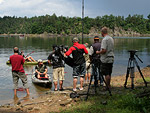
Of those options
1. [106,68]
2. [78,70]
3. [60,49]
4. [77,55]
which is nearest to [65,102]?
[78,70]

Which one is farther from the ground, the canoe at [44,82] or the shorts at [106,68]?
the shorts at [106,68]

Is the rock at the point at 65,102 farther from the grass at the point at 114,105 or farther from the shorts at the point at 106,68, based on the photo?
the shorts at the point at 106,68

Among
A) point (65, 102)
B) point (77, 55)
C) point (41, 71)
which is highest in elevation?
point (77, 55)

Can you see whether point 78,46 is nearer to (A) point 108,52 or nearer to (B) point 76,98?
(A) point 108,52

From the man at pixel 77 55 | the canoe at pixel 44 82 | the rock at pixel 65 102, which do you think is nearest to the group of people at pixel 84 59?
the man at pixel 77 55

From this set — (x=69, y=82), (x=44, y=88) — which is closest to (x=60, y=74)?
(x=44, y=88)

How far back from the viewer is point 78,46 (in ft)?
26.2

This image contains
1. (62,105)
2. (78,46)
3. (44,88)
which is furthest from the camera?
(44,88)

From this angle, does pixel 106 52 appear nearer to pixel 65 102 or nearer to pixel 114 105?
pixel 114 105

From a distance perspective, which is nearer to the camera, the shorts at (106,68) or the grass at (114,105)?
the grass at (114,105)

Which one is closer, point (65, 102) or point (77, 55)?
point (65, 102)

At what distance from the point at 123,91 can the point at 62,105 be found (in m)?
2.52

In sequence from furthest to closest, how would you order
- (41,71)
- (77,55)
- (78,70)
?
(41,71) < (78,70) < (77,55)

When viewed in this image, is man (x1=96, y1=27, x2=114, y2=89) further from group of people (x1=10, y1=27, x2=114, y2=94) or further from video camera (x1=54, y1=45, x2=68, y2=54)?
video camera (x1=54, y1=45, x2=68, y2=54)
